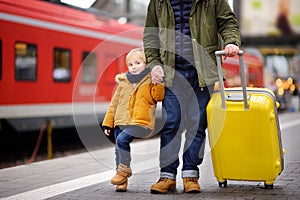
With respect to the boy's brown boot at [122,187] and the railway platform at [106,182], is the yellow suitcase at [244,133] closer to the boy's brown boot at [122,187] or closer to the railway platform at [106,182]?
the railway platform at [106,182]

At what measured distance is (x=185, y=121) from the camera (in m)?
5.92

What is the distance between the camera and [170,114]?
19.2 ft

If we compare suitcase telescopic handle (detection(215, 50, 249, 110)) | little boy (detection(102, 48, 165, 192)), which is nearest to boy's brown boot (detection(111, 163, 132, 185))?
little boy (detection(102, 48, 165, 192))

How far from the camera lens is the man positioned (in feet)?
19.0

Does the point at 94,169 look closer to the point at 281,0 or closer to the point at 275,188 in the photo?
the point at 275,188

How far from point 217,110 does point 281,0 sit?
49.6 metres

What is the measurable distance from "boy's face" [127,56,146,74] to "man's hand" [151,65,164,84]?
0.79 ft

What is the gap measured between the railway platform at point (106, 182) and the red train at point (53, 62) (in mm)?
3700

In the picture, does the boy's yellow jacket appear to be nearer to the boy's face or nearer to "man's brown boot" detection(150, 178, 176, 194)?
the boy's face

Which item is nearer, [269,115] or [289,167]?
[269,115]

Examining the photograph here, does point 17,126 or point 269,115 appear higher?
point 269,115

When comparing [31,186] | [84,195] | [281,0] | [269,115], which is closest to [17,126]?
[31,186]

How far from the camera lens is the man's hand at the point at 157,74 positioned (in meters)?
5.80

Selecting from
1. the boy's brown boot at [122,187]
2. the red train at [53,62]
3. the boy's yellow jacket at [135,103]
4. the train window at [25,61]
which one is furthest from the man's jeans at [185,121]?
the train window at [25,61]
